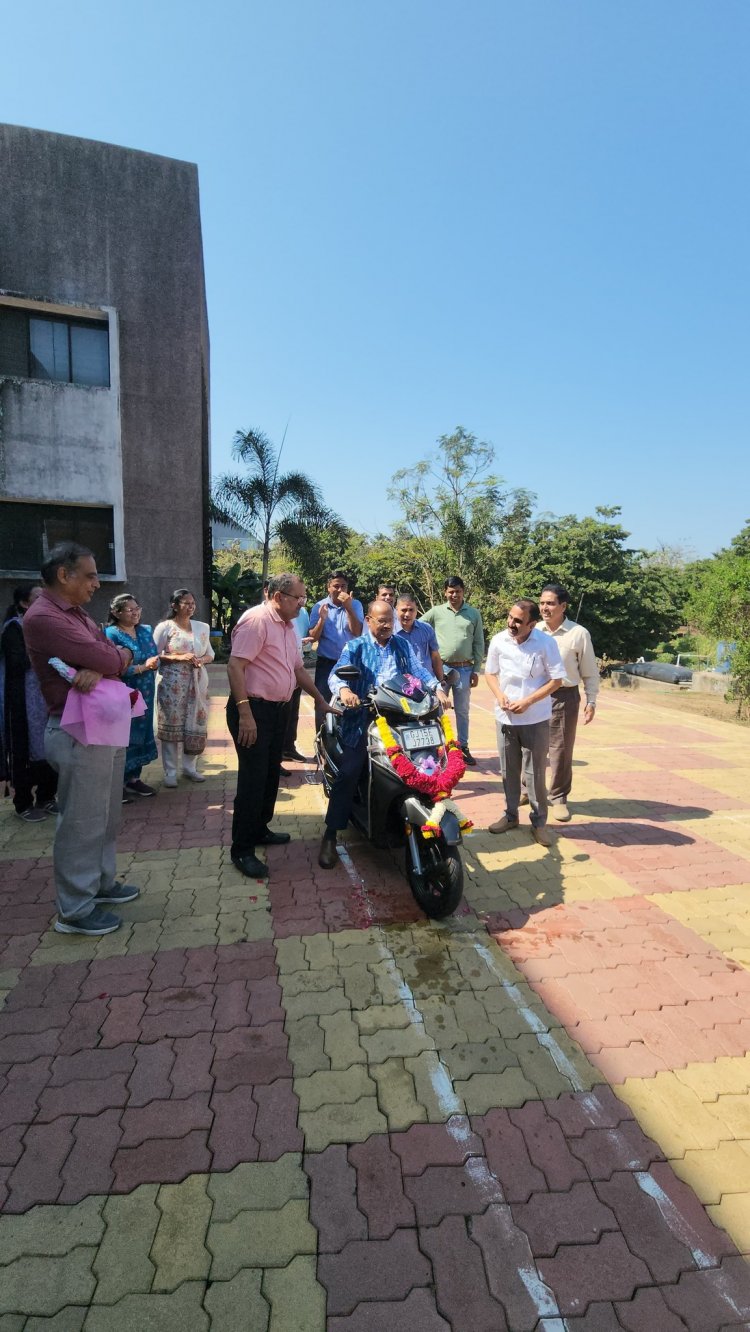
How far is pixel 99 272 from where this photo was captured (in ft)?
43.1

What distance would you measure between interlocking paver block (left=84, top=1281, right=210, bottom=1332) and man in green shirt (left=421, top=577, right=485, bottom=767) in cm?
519

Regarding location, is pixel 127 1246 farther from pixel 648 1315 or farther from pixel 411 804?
pixel 411 804

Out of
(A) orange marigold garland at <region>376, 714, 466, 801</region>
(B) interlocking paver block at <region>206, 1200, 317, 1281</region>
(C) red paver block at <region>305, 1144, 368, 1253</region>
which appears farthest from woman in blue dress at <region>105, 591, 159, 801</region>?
(B) interlocking paver block at <region>206, 1200, 317, 1281</region>

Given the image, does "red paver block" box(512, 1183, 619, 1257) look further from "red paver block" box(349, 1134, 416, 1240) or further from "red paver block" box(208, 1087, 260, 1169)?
"red paver block" box(208, 1087, 260, 1169)

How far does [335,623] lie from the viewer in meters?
6.24

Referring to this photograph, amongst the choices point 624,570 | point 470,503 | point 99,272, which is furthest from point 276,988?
point 624,570

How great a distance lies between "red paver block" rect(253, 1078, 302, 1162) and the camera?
7.04ft

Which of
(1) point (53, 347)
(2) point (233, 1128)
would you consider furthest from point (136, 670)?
(1) point (53, 347)

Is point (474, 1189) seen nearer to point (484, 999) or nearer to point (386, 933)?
point (484, 999)

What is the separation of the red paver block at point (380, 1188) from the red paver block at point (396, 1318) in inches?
7.0

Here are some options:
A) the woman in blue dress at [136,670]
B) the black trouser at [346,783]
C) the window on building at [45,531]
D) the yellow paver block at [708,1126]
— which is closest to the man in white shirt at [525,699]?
the black trouser at [346,783]

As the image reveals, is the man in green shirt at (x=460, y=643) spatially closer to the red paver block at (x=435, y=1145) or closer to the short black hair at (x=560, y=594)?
the short black hair at (x=560, y=594)

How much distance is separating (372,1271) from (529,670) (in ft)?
11.4

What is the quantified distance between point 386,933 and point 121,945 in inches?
53.1
